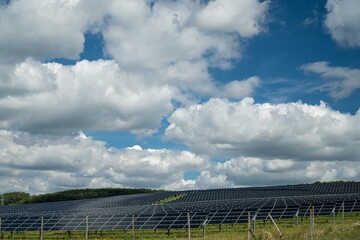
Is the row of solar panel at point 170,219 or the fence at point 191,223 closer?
the fence at point 191,223

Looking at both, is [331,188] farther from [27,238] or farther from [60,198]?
[60,198]

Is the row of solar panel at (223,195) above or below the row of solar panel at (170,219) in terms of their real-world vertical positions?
above

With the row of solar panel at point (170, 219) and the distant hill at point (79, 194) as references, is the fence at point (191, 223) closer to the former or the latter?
the row of solar panel at point (170, 219)

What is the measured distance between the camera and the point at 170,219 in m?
41.7

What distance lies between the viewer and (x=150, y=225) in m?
41.6

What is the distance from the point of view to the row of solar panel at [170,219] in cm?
4131

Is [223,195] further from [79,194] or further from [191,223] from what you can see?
[79,194]

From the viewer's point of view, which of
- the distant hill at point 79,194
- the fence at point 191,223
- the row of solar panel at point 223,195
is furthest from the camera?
the distant hill at point 79,194

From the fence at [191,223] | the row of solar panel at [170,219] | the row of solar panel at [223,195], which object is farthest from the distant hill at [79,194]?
the fence at [191,223]

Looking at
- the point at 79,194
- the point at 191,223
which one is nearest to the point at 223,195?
the point at 191,223

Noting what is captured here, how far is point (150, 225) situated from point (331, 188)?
3456cm

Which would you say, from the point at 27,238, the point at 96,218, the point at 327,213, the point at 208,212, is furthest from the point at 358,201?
the point at 27,238

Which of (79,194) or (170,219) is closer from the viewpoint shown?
(170,219)

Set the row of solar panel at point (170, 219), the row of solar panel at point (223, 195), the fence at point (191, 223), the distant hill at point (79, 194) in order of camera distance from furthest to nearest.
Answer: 1. the distant hill at point (79, 194)
2. the row of solar panel at point (223, 195)
3. the row of solar panel at point (170, 219)
4. the fence at point (191, 223)
